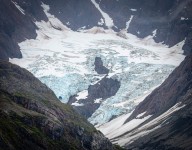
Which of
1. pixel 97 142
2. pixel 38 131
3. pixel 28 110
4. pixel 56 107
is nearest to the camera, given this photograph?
pixel 38 131

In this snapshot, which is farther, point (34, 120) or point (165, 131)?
point (165, 131)

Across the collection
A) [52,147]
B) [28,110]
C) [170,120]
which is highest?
[170,120]

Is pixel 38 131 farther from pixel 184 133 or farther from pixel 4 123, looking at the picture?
pixel 184 133

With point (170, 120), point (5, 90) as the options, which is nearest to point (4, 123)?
point (5, 90)

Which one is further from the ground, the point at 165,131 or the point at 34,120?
the point at 165,131

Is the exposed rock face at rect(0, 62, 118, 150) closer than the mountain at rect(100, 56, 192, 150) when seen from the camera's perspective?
Yes

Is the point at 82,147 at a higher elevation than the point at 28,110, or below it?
below

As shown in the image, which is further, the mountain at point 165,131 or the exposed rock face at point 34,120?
the mountain at point 165,131

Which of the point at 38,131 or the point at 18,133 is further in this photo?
the point at 38,131
